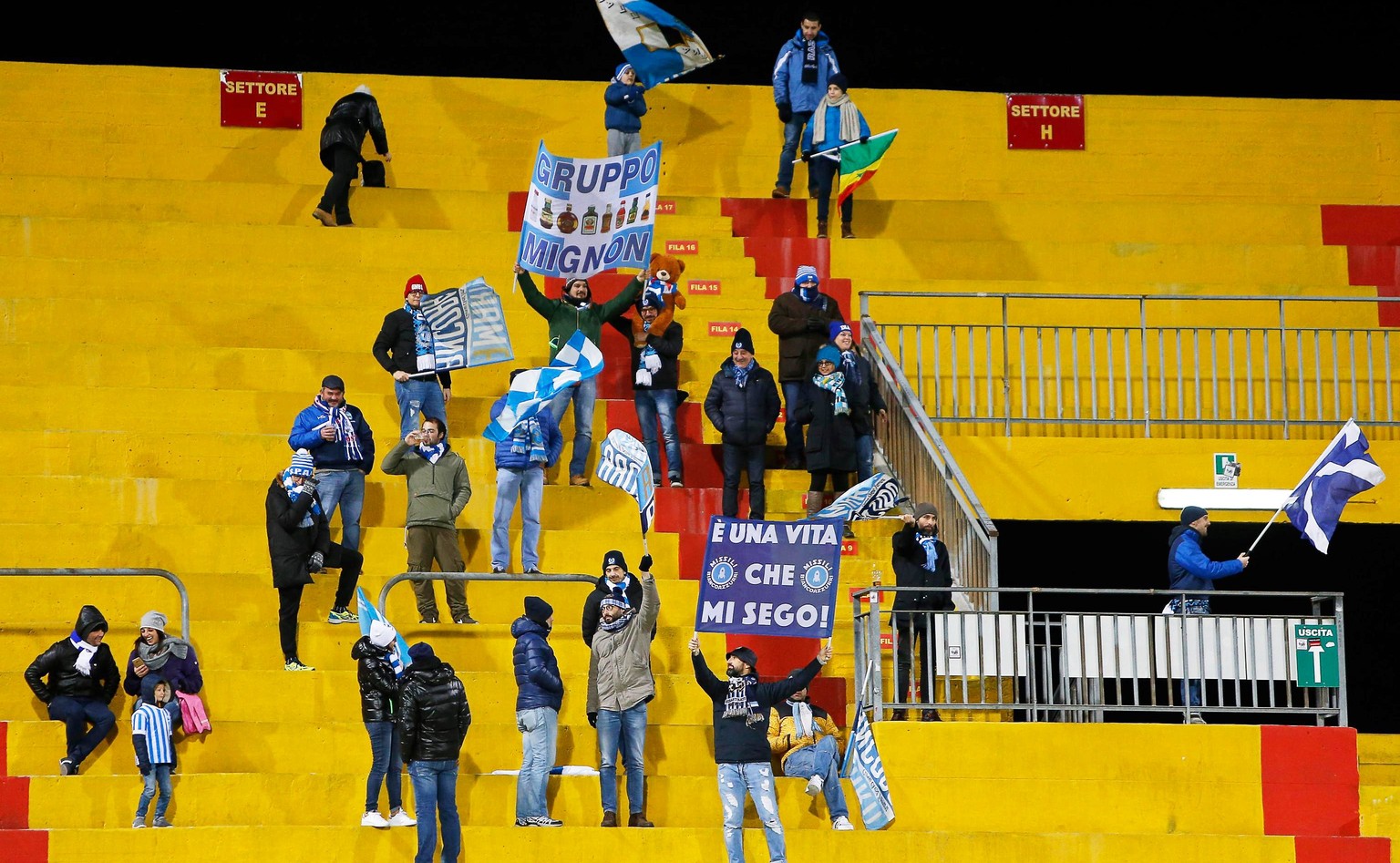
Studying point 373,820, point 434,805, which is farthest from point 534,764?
point 373,820

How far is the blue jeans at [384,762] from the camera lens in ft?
49.4

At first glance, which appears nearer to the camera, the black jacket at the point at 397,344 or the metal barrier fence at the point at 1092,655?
the metal barrier fence at the point at 1092,655

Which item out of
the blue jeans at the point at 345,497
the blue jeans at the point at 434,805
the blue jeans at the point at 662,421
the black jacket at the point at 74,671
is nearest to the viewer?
the blue jeans at the point at 434,805

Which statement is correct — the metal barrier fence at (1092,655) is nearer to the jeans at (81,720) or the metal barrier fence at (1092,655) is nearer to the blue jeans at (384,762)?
the blue jeans at (384,762)

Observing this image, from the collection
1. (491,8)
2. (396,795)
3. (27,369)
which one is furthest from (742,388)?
(491,8)

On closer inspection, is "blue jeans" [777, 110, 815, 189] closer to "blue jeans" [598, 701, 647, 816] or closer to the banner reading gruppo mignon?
the banner reading gruppo mignon

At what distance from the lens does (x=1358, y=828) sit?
16.1 meters

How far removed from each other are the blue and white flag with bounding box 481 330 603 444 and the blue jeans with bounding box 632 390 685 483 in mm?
745

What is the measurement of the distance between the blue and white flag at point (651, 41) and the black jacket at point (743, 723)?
8.87 meters

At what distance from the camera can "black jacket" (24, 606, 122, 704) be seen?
Result: 15.9 metres

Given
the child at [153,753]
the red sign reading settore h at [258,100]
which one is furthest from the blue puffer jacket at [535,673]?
the red sign reading settore h at [258,100]

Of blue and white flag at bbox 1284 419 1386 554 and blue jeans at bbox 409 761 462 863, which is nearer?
blue jeans at bbox 409 761 462 863

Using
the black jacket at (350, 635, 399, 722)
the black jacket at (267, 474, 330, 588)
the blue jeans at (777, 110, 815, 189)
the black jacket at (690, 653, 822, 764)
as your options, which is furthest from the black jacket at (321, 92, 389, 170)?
the black jacket at (690, 653, 822, 764)

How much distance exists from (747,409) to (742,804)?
4.47 meters
